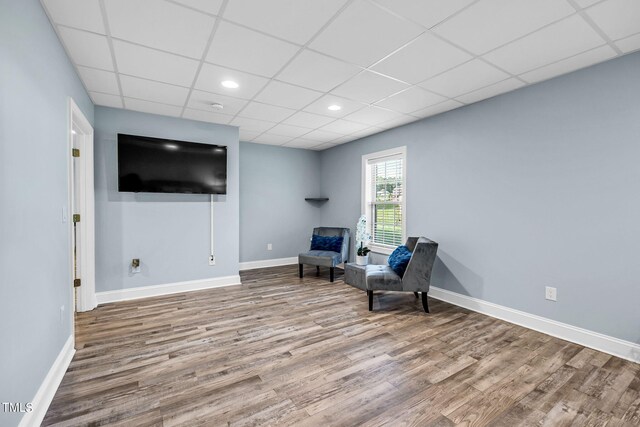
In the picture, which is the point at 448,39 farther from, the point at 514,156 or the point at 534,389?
the point at 534,389

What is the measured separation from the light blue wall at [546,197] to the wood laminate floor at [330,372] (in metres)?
0.48

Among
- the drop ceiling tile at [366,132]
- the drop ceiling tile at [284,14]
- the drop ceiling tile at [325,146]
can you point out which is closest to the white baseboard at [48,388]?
the drop ceiling tile at [284,14]

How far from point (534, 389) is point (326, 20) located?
9.79 feet

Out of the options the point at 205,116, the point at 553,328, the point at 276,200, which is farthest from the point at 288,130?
the point at 553,328

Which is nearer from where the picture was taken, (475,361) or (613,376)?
(613,376)

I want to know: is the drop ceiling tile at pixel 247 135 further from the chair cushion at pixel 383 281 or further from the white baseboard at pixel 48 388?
the white baseboard at pixel 48 388

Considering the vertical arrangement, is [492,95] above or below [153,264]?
above

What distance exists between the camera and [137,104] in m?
3.60

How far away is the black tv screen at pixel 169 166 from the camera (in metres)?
3.77

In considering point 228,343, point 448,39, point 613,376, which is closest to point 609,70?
point 448,39

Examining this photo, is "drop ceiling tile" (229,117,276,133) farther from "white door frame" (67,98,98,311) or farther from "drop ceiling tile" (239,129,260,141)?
"white door frame" (67,98,98,311)

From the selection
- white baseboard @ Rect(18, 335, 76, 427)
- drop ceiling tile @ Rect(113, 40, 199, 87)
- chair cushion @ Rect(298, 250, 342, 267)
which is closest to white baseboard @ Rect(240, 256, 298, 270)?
chair cushion @ Rect(298, 250, 342, 267)

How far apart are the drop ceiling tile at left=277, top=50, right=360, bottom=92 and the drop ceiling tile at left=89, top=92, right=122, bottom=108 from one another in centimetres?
213

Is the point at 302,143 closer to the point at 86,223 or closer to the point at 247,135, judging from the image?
the point at 247,135
